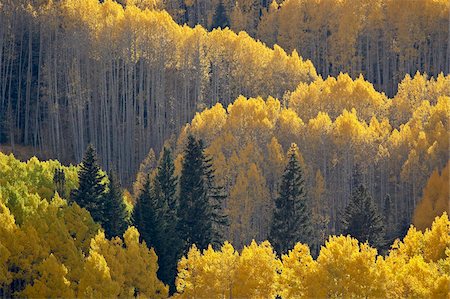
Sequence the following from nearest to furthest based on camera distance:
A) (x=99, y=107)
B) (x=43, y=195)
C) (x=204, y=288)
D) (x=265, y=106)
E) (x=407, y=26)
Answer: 1. (x=204, y=288)
2. (x=43, y=195)
3. (x=265, y=106)
4. (x=99, y=107)
5. (x=407, y=26)

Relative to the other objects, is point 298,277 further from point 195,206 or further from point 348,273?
point 195,206

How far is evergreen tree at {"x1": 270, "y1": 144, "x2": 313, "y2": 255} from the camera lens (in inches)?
4124

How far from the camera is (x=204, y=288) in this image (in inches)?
3282

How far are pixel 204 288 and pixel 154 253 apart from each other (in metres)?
8.23

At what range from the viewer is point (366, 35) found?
173250 mm

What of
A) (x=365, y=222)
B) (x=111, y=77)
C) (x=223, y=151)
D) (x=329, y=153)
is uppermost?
(x=111, y=77)

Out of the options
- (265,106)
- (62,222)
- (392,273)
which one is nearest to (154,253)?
(62,222)

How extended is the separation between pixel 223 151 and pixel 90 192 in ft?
103

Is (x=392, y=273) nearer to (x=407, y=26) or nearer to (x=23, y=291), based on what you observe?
(x=23, y=291)

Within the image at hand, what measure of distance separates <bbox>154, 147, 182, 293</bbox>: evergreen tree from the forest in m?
0.16

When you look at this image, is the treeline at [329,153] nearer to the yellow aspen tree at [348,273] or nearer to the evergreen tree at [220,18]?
the yellow aspen tree at [348,273]

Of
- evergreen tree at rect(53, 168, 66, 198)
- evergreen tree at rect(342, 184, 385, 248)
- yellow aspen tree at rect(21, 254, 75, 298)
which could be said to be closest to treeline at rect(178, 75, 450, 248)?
evergreen tree at rect(342, 184, 385, 248)

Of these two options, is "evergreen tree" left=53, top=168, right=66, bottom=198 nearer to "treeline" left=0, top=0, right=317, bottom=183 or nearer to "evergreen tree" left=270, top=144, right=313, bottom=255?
"evergreen tree" left=270, top=144, right=313, bottom=255

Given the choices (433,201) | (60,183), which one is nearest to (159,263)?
(60,183)
